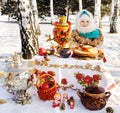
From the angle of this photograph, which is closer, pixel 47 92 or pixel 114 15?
pixel 47 92

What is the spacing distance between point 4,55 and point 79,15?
151 inches

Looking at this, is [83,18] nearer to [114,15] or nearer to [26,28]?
[26,28]

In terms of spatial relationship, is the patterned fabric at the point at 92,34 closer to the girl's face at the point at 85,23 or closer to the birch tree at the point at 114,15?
the girl's face at the point at 85,23

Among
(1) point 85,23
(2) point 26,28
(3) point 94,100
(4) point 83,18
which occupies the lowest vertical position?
(3) point 94,100

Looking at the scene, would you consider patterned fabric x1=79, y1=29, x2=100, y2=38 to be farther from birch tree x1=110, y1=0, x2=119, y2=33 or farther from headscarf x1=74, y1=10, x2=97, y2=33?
birch tree x1=110, y1=0, x2=119, y2=33

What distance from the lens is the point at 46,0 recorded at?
21.5 m

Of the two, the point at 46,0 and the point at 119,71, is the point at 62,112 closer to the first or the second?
the point at 119,71

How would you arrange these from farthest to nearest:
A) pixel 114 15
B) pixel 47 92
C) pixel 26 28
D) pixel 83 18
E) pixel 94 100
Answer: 1. pixel 114 15
2. pixel 26 28
3. pixel 83 18
4. pixel 47 92
5. pixel 94 100

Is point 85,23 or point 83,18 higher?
point 83,18

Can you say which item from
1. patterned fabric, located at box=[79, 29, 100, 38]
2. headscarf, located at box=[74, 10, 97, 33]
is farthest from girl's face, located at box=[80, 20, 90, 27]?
patterned fabric, located at box=[79, 29, 100, 38]

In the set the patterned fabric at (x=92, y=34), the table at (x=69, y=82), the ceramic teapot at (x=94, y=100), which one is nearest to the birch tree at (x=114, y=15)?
the patterned fabric at (x=92, y=34)

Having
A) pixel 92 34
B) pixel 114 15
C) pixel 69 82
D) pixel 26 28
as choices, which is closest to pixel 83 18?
pixel 92 34

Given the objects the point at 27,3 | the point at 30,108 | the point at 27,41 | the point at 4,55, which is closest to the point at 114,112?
the point at 30,108

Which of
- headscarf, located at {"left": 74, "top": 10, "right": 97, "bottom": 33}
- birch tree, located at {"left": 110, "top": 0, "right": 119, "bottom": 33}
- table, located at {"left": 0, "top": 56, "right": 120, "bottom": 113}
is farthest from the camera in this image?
birch tree, located at {"left": 110, "top": 0, "right": 119, "bottom": 33}
